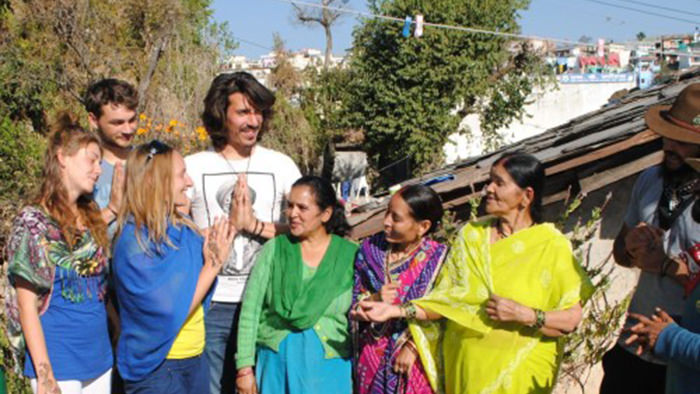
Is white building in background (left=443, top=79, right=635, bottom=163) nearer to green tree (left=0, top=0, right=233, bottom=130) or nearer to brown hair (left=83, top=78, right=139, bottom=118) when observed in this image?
green tree (left=0, top=0, right=233, bottom=130)

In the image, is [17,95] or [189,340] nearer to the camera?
[189,340]

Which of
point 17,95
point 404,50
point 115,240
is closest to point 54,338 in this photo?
point 115,240

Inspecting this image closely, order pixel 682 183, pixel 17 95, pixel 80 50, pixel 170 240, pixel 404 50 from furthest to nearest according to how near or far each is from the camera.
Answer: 1. pixel 404 50
2. pixel 80 50
3. pixel 17 95
4. pixel 170 240
5. pixel 682 183

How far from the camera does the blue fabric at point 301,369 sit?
3.07 metres

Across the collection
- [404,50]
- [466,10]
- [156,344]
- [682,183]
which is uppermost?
[466,10]

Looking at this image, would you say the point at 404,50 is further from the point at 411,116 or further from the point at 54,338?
the point at 54,338

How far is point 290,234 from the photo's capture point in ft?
10.6

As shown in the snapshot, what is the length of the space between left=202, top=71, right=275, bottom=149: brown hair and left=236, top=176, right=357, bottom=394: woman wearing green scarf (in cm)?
45

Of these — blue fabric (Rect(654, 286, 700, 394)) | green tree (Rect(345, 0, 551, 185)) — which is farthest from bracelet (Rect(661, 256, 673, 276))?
green tree (Rect(345, 0, 551, 185))

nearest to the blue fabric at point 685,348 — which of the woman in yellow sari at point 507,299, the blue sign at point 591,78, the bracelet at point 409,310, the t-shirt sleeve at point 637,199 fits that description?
the woman in yellow sari at point 507,299

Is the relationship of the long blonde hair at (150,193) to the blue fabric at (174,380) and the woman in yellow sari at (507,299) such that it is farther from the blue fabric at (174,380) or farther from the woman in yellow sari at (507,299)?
the woman in yellow sari at (507,299)

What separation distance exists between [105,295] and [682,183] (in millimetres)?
2535

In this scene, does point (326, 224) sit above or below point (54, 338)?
above

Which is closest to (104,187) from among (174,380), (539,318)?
(174,380)
